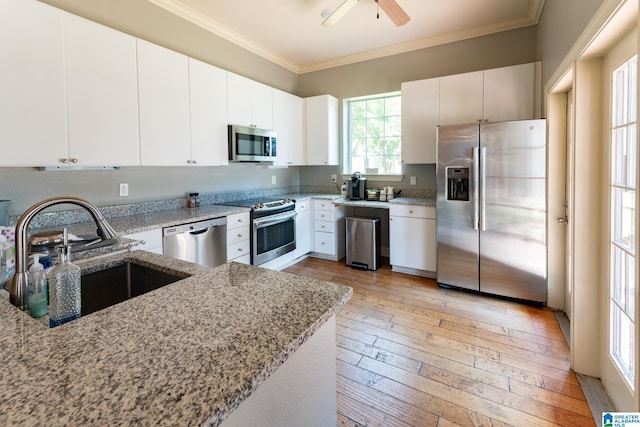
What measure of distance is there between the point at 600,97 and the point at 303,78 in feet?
13.0

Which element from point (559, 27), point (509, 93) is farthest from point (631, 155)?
point (509, 93)

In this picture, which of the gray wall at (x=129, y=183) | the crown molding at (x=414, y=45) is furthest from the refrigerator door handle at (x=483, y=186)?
the gray wall at (x=129, y=183)

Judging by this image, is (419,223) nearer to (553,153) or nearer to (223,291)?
(553,153)

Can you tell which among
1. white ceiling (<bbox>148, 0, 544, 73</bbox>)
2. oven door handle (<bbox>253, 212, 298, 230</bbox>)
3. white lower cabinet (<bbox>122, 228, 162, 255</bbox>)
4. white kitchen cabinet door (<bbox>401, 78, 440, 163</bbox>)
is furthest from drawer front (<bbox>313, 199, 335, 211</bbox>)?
white lower cabinet (<bbox>122, 228, 162, 255</bbox>)

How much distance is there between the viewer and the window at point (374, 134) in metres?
4.54

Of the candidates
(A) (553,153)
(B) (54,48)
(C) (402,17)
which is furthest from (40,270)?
(A) (553,153)

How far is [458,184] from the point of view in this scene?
3270mm

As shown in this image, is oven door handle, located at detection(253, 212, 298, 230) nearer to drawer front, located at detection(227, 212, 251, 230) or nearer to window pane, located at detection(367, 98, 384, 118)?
drawer front, located at detection(227, 212, 251, 230)

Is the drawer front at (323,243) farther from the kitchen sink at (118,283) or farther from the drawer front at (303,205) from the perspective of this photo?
the kitchen sink at (118,283)

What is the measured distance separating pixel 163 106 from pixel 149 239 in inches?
45.7

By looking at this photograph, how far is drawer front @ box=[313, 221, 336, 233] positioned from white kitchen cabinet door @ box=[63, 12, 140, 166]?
2.43 m

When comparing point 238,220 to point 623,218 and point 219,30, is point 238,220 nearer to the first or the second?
point 219,30

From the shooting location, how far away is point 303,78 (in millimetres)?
5094

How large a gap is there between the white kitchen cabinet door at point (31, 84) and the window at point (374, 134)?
3474mm
